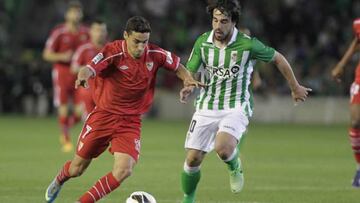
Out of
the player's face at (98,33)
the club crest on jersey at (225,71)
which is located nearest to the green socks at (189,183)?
the club crest on jersey at (225,71)

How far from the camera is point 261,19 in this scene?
32.2 metres

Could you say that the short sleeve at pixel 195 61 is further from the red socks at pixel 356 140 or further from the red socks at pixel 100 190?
the red socks at pixel 356 140

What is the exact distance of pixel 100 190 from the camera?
9.31 m

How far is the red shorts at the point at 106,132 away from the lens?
9.84m

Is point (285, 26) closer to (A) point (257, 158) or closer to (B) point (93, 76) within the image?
(A) point (257, 158)

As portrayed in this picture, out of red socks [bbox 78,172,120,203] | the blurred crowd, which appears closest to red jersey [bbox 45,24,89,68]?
red socks [bbox 78,172,120,203]

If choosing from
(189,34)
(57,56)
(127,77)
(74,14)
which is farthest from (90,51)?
(189,34)

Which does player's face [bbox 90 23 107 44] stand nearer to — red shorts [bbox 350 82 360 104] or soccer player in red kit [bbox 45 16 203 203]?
red shorts [bbox 350 82 360 104]

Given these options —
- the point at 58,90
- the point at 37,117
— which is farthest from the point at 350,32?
the point at 58,90

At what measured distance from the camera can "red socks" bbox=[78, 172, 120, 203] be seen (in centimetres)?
927

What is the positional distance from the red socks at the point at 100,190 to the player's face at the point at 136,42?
1220 millimetres

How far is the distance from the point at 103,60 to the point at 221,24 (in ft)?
4.41

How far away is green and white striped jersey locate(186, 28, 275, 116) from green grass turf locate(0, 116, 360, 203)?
111cm

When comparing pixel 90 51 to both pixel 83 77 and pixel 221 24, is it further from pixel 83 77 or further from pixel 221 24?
pixel 83 77
